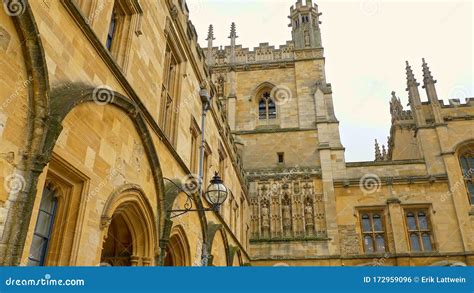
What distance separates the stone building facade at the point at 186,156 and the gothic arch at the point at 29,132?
1 centimetres

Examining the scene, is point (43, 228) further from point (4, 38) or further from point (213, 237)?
point (213, 237)

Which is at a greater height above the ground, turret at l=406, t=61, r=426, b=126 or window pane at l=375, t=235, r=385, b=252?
turret at l=406, t=61, r=426, b=126

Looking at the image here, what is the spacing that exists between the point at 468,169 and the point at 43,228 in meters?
21.5

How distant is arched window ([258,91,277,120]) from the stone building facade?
95 mm

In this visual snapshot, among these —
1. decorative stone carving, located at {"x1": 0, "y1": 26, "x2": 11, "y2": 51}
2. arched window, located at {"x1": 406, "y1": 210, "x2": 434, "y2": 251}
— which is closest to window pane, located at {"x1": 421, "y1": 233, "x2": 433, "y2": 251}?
arched window, located at {"x1": 406, "y1": 210, "x2": 434, "y2": 251}

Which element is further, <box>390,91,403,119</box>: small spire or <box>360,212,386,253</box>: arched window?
<box>390,91,403,119</box>: small spire

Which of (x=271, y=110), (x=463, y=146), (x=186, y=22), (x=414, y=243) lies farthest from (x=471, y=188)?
(x=186, y=22)

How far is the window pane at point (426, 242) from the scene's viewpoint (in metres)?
18.3

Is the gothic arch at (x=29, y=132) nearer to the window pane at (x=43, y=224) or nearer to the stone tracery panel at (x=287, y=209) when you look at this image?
the window pane at (x=43, y=224)

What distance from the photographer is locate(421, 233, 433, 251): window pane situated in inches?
719

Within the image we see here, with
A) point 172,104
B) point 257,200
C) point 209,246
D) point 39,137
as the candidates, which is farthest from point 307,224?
point 39,137

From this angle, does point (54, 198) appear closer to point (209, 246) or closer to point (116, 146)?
point (116, 146)

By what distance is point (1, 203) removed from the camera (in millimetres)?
3377

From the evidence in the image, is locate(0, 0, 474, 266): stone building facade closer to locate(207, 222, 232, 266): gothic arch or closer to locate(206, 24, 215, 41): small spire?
locate(207, 222, 232, 266): gothic arch
